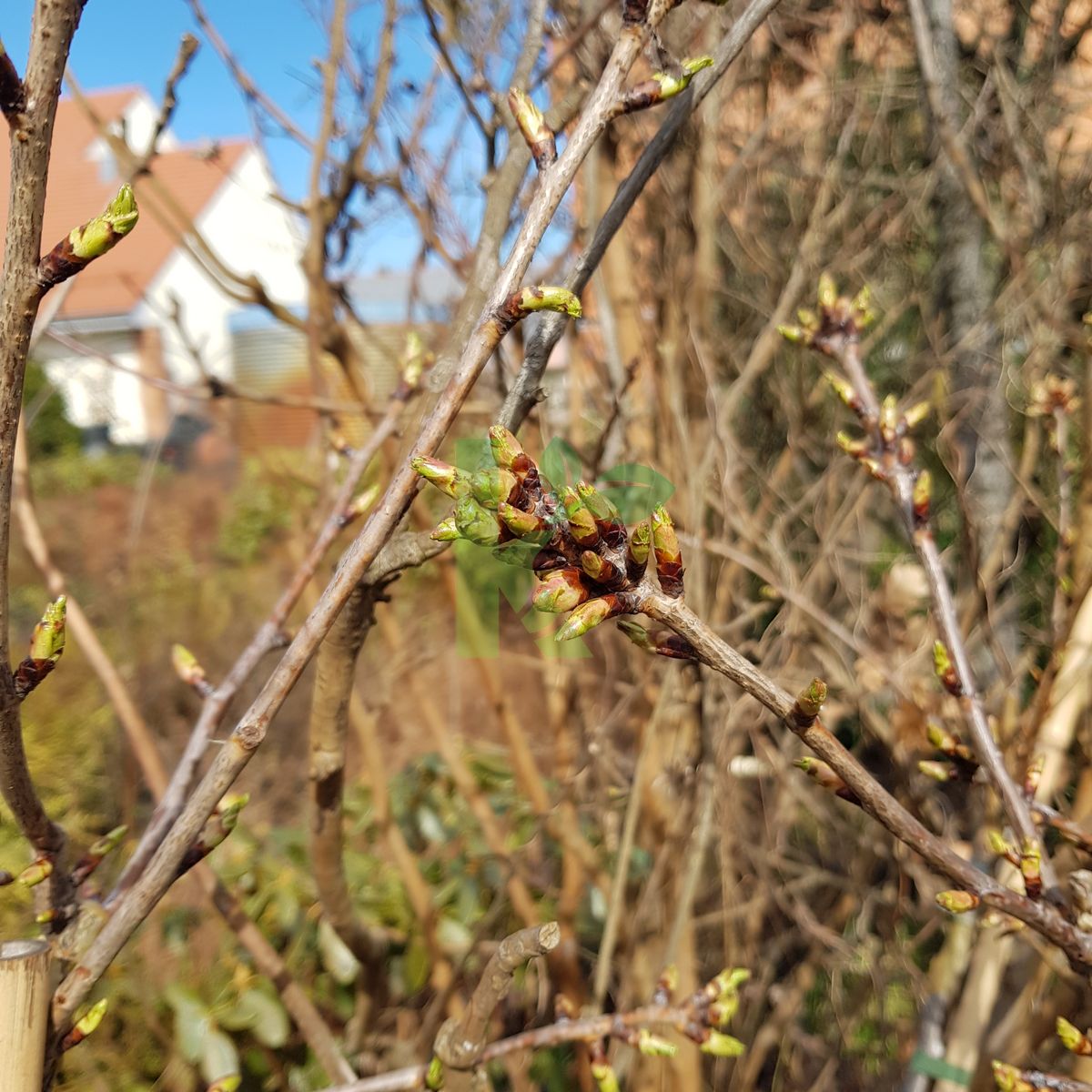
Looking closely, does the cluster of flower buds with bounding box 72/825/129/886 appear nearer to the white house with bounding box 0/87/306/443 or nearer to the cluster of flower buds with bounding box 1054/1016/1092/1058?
the white house with bounding box 0/87/306/443

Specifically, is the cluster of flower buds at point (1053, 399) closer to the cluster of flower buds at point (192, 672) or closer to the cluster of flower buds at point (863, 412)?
the cluster of flower buds at point (863, 412)

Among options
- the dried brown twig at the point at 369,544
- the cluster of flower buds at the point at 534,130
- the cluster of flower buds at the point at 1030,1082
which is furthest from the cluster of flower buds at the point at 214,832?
the cluster of flower buds at the point at 1030,1082

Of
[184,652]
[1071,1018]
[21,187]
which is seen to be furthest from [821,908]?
[21,187]

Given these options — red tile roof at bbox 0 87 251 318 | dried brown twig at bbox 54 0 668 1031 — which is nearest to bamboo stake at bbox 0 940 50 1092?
dried brown twig at bbox 54 0 668 1031

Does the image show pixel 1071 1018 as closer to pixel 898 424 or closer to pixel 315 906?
pixel 898 424

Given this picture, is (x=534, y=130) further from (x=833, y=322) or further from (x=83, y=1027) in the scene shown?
(x=83, y=1027)
